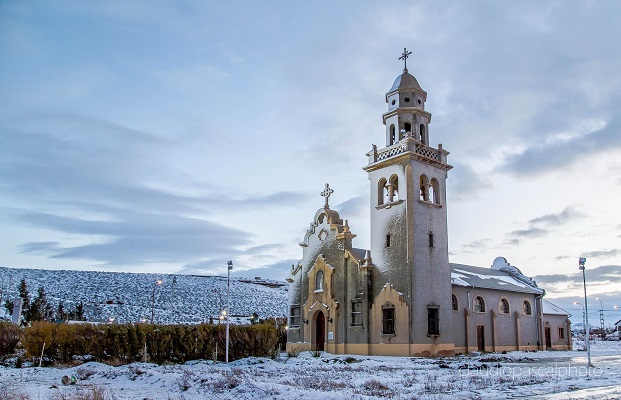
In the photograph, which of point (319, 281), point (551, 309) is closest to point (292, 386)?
point (319, 281)

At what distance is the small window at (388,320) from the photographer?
123ft

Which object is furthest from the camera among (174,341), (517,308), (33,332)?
(517,308)

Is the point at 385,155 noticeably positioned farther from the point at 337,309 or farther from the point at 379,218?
the point at 337,309

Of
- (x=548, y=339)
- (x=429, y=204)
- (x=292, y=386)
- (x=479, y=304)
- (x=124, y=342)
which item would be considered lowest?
(x=292, y=386)

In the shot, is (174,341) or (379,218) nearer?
(174,341)

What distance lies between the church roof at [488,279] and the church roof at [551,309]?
1853 mm

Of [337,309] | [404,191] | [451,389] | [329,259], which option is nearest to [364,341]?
[337,309]

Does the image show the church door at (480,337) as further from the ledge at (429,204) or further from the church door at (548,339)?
the church door at (548,339)

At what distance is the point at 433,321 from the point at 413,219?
21.9 feet

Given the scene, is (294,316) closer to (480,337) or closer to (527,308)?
(480,337)

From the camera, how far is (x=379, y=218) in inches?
1576

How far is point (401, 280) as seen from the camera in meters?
37.5

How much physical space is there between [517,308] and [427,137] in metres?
16.1

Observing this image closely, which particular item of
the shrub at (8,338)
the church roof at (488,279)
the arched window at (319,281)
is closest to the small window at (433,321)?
the church roof at (488,279)
